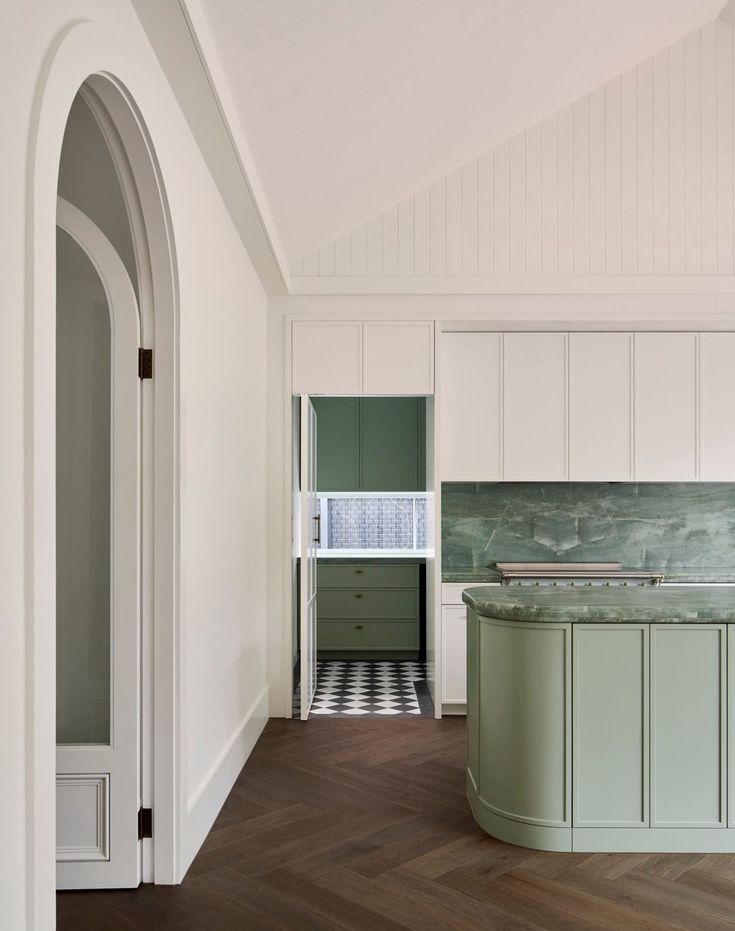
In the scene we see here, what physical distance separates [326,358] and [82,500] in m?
2.83

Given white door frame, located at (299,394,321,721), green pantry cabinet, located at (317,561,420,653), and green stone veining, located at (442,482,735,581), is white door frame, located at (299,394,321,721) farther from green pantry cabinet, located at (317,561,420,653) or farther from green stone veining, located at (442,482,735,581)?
green pantry cabinet, located at (317,561,420,653)

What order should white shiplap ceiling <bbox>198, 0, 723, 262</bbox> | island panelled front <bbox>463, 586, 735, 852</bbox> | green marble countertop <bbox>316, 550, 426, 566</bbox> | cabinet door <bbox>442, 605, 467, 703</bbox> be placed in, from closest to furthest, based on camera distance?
1. white shiplap ceiling <bbox>198, 0, 723, 262</bbox>
2. island panelled front <bbox>463, 586, 735, 852</bbox>
3. cabinet door <bbox>442, 605, 467, 703</bbox>
4. green marble countertop <bbox>316, 550, 426, 566</bbox>

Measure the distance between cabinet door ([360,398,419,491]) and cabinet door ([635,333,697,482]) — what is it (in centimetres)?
232

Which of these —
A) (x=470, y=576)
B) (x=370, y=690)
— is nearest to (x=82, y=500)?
(x=470, y=576)

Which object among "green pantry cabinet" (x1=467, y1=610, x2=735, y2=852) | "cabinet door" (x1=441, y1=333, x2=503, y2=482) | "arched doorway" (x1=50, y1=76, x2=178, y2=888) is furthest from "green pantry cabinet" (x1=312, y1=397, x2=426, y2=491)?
"arched doorway" (x1=50, y1=76, x2=178, y2=888)

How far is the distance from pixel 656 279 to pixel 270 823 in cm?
409

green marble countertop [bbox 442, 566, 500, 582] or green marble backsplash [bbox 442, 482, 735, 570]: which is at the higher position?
green marble backsplash [bbox 442, 482, 735, 570]

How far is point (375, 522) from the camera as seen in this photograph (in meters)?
7.84

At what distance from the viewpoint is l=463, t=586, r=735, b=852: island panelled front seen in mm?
3289

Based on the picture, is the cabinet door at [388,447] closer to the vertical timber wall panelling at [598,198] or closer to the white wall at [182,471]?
the vertical timber wall panelling at [598,198]

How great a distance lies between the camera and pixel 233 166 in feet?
11.2

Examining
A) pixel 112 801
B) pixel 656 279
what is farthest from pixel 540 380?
pixel 112 801

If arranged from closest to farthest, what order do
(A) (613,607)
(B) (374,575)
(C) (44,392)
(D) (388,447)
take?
(C) (44,392) → (A) (613,607) → (B) (374,575) → (D) (388,447)

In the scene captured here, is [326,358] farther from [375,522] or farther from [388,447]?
[375,522]
